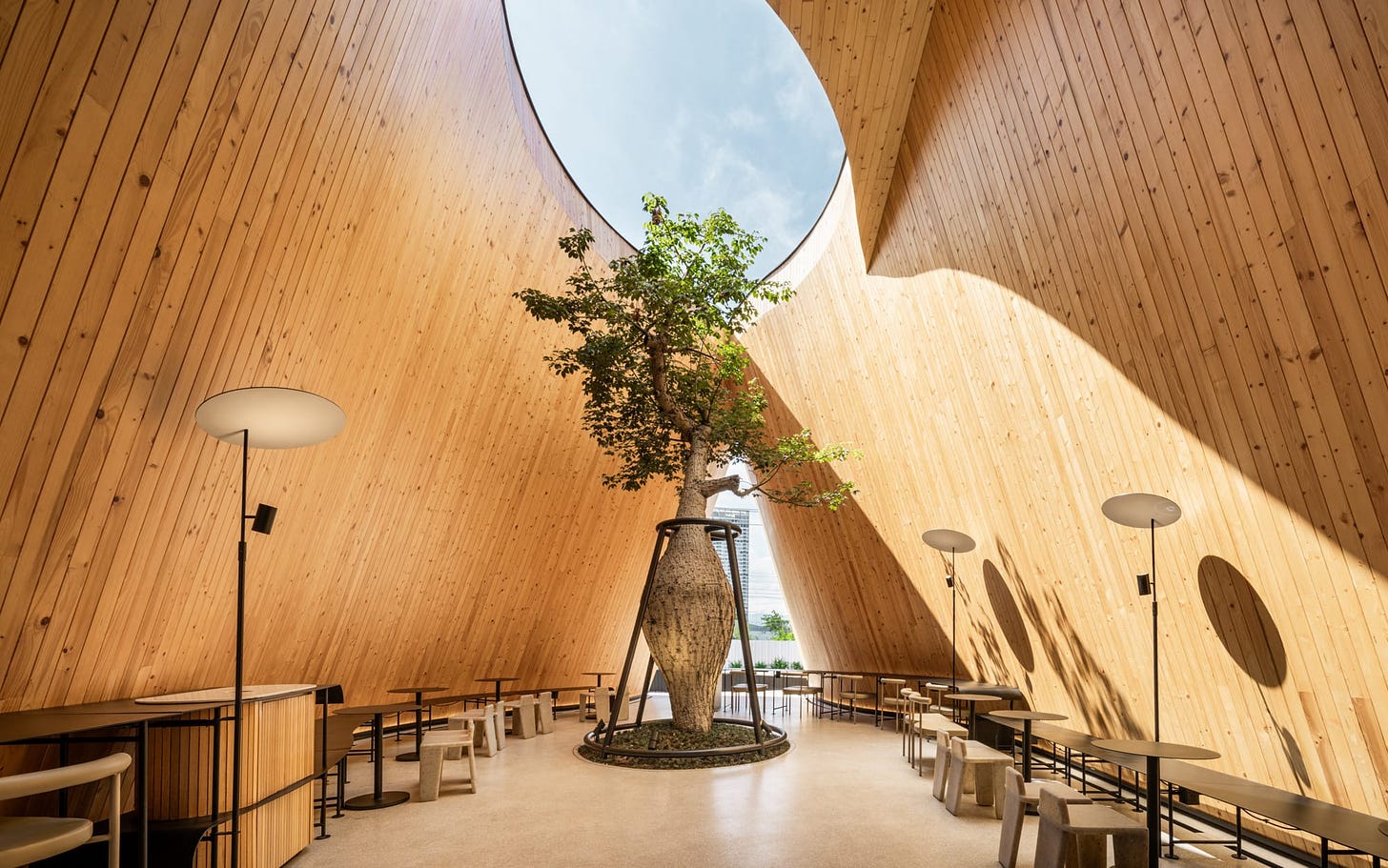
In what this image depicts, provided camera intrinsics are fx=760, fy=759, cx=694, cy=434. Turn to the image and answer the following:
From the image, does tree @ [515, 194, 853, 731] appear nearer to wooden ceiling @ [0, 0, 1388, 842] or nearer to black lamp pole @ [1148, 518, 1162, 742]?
wooden ceiling @ [0, 0, 1388, 842]

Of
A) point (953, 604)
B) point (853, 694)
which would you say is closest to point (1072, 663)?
point (953, 604)

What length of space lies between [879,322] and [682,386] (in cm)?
215

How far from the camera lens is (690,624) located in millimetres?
7262

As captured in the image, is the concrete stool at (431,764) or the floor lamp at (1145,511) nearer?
the floor lamp at (1145,511)

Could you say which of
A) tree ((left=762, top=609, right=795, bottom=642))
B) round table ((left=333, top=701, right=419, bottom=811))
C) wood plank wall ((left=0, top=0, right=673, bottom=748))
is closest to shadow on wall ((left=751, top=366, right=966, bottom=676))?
wood plank wall ((left=0, top=0, right=673, bottom=748))

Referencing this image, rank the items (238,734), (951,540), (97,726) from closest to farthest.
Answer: (97,726) < (238,734) < (951,540)

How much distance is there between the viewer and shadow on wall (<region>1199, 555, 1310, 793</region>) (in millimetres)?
4059

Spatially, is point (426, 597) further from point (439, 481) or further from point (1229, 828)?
point (1229, 828)

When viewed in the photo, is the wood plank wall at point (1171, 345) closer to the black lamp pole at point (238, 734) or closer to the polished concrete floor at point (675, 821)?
the polished concrete floor at point (675, 821)

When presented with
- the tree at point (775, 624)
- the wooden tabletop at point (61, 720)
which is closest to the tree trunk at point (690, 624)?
the wooden tabletop at point (61, 720)

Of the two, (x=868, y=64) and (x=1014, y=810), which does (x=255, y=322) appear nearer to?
Result: (x=868, y=64)

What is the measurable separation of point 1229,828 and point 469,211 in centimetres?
718

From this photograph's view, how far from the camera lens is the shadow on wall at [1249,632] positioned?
13.3 feet

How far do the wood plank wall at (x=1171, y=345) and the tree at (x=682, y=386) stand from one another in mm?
1667
